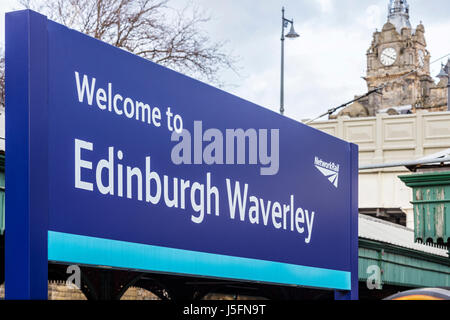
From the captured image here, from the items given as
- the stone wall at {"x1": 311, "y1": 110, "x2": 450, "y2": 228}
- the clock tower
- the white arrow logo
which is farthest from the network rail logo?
the clock tower

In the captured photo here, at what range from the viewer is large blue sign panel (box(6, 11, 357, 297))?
6512 millimetres

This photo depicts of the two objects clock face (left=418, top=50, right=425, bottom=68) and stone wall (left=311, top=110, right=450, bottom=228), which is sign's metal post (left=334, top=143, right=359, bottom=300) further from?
clock face (left=418, top=50, right=425, bottom=68)

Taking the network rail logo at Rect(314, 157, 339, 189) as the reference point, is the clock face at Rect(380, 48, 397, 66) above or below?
above

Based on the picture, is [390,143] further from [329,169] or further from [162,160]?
[162,160]

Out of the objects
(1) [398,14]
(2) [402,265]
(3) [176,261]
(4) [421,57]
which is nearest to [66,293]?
(2) [402,265]

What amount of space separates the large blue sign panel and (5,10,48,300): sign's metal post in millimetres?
10

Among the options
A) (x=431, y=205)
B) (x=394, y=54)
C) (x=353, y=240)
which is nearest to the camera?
(x=353, y=240)

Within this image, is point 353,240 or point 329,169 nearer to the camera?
point 329,169

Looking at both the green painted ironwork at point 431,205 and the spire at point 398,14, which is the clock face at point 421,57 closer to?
the spire at point 398,14

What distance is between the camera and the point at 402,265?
1952 centimetres

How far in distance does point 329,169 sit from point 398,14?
190m

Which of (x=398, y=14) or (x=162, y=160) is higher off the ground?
(x=398, y=14)

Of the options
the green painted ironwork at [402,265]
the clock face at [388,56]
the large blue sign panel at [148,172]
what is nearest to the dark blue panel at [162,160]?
the large blue sign panel at [148,172]

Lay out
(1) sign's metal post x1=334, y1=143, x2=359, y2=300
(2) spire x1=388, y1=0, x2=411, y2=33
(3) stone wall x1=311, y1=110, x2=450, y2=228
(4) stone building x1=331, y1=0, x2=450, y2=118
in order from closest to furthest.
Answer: (1) sign's metal post x1=334, y1=143, x2=359, y2=300 → (3) stone wall x1=311, y1=110, x2=450, y2=228 → (4) stone building x1=331, y1=0, x2=450, y2=118 → (2) spire x1=388, y1=0, x2=411, y2=33
